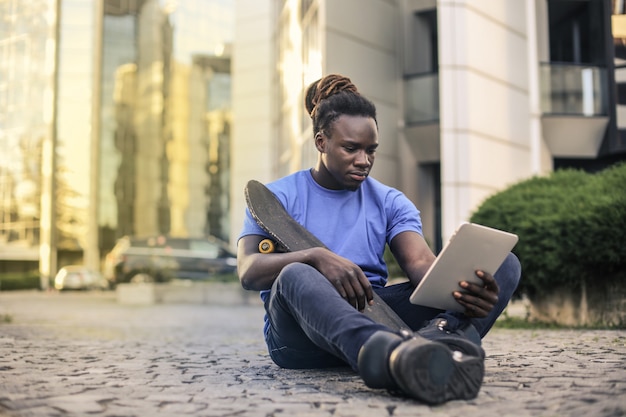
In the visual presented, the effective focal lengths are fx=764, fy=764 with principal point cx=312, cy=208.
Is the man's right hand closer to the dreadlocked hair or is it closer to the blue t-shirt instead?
the blue t-shirt

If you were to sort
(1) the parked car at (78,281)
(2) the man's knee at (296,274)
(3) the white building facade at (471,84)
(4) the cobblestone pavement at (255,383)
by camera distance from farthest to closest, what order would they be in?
(1) the parked car at (78,281) < (3) the white building facade at (471,84) < (2) the man's knee at (296,274) < (4) the cobblestone pavement at (255,383)

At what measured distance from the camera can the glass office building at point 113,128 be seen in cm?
4200

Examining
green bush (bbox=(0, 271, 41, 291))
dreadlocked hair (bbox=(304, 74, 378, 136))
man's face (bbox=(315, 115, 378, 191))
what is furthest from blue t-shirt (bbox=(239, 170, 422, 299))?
green bush (bbox=(0, 271, 41, 291))

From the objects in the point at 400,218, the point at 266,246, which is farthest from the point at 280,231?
the point at 400,218

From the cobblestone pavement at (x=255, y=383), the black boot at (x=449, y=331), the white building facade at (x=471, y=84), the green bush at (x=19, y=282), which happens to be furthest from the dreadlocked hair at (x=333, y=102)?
the green bush at (x=19, y=282)

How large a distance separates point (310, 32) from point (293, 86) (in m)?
3.08

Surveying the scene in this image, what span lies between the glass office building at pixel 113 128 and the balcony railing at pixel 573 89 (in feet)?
88.6

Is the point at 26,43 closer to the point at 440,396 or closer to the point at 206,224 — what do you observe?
the point at 206,224

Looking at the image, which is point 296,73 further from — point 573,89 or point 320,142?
Answer: point 320,142

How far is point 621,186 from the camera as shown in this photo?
6895 mm

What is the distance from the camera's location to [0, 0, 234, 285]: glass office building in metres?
42.0

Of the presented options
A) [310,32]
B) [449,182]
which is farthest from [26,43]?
[449,182]

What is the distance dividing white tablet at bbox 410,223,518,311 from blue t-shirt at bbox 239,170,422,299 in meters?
0.53

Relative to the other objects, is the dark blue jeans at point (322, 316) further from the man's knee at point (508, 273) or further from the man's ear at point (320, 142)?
the man's ear at point (320, 142)
